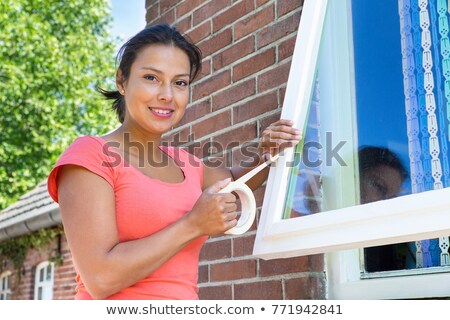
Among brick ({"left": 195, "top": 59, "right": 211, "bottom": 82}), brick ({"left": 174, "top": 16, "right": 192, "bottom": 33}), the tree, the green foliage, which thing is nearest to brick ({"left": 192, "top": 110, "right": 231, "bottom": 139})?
brick ({"left": 195, "top": 59, "right": 211, "bottom": 82})

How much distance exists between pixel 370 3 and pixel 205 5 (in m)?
1.19

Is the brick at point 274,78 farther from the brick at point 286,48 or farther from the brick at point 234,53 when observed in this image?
the brick at point 234,53

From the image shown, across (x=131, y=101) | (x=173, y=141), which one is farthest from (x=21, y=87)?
(x=131, y=101)

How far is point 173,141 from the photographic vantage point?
3.28 meters

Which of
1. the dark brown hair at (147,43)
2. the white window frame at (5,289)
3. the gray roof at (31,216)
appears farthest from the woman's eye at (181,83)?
the white window frame at (5,289)

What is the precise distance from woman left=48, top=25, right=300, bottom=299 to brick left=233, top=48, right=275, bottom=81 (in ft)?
1.83

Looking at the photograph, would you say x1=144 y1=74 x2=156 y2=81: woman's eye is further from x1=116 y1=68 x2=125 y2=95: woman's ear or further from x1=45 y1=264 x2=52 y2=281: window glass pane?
x1=45 y1=264 x2=52 y2=281: window glass pane

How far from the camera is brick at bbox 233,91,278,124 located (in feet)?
8.46

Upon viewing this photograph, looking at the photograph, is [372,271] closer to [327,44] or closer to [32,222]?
[327,44]

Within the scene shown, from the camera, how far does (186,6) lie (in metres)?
3.34

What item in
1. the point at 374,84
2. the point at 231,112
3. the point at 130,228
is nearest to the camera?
the point at 130,228

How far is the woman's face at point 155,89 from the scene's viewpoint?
2.00m

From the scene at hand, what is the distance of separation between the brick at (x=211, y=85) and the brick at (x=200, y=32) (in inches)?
9.5

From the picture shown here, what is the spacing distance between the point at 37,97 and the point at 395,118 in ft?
49.3
